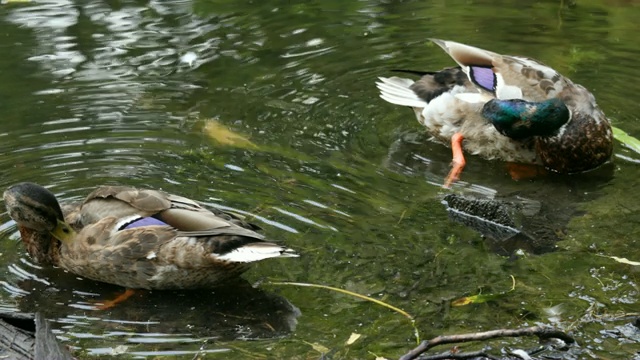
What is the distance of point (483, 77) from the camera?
8.06 m

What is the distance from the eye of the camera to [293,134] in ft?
25.9

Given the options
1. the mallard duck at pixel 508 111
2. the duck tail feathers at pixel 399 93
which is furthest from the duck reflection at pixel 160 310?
the duck tail feathers at pixel 399 93

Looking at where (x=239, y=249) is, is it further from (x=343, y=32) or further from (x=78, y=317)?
(x=343, y=32)

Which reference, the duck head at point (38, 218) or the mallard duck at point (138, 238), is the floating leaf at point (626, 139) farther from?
the duck head at point (38, 218)

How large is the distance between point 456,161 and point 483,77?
2.55 ft

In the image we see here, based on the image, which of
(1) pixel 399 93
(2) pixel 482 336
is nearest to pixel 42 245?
(2) pixel 482 336

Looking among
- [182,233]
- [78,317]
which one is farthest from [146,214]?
[78,317]

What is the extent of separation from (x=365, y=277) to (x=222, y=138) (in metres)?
2.44

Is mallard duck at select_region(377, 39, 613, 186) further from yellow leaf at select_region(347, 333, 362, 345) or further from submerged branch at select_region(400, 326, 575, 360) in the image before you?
submerged branch at select_region(400, 326, 575, 360)

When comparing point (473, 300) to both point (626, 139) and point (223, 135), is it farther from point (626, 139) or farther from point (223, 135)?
point (223, 135)

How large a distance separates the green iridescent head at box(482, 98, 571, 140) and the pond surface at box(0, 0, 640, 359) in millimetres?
318

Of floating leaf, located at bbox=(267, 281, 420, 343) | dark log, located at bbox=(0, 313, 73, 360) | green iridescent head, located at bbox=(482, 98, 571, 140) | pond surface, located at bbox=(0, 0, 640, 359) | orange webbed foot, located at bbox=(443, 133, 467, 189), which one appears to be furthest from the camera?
green iridescent head, located at bbox=(482, 98, 571, 140)

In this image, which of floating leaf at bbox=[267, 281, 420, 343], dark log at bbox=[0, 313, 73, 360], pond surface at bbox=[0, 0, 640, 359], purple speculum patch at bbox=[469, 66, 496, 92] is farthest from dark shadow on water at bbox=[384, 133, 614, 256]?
Answer: dark log at bbox=[0, 313, 73, 360]

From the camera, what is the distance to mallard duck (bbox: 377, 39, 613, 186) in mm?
7516
